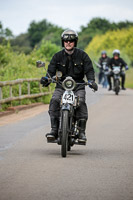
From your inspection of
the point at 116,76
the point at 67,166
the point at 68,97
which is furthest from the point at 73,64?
the point at 116,76

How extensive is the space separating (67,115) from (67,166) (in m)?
1.03

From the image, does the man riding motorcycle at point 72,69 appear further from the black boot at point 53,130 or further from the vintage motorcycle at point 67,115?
the vintage motorcycle at point 67,115

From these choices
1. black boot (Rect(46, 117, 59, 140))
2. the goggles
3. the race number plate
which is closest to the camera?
the race number plate

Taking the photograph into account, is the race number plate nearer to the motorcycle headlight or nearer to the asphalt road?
→ the motorcycle headlight

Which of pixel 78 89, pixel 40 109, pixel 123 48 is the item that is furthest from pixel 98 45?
pixel 78 89

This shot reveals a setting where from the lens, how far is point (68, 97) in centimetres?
893

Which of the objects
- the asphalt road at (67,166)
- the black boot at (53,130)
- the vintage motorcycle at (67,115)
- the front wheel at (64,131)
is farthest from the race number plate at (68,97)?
the asphalt road at (67,166)

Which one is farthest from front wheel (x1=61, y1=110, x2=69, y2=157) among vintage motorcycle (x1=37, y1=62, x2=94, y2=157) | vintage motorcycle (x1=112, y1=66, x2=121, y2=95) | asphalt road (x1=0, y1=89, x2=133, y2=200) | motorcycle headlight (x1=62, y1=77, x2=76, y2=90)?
vintage motorcycle (x1=112, y1=66, x2=121, y2=95)

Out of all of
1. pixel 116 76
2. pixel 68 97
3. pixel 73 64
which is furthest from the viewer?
pixel 116 76

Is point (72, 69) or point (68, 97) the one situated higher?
point (72, 69)

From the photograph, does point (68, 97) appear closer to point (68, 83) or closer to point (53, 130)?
point (68, 83)

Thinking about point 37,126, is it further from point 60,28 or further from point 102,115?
point 60,28

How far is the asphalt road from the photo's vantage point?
619 cm

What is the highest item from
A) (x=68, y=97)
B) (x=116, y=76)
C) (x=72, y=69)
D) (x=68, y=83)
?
(x=72, y=69)
